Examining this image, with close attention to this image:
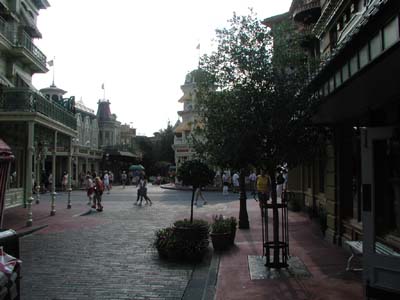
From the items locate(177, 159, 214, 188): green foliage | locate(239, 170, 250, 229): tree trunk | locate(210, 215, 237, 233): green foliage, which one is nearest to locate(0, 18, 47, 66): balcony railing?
locate(239, 170, 250, 229): tree trunk

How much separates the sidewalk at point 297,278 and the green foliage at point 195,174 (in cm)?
169

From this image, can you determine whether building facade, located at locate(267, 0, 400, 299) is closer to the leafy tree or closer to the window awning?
the leafy tree

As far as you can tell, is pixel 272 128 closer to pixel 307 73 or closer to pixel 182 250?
pixel 307 73

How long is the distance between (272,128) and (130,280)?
363 centimetres

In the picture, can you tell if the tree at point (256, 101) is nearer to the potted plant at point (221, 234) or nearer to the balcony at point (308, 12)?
the potted plant at point (221, 234)

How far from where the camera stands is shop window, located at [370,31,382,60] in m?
4.78

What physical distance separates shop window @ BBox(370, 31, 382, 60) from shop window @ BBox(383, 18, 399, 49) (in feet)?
0.45

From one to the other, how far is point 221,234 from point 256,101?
362 centimetres

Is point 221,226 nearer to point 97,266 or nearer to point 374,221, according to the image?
point 97,266

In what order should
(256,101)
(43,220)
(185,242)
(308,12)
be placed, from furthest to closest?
(43,220) < (308,12) < (185,242) < (256,101)

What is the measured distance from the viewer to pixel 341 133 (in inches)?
409

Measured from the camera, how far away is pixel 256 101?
26.3 ft

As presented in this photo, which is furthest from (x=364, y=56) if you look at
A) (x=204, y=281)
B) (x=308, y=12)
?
(x=308, y=12)

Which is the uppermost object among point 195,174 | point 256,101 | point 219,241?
point 256,101
